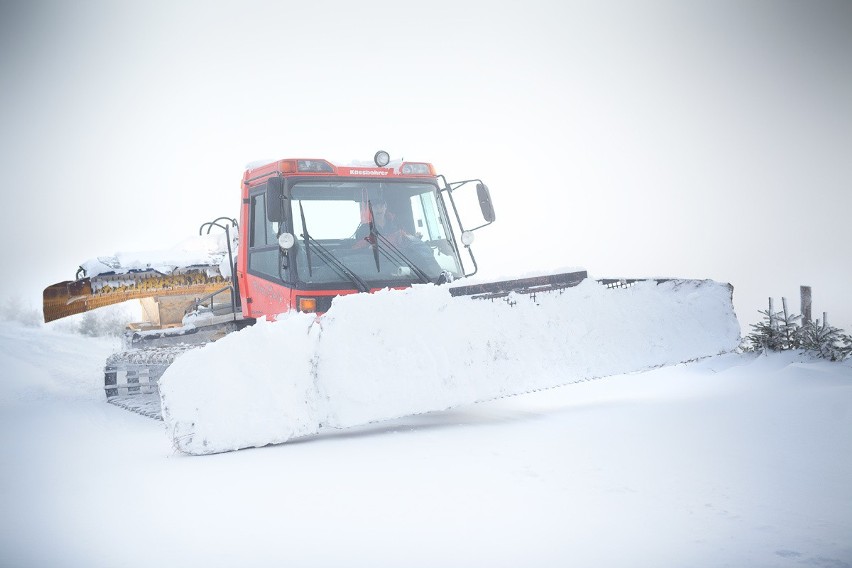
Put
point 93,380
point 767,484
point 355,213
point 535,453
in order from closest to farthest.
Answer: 1. point 767,484
2. point 535,453
3. point 355,213
4. point 93,380

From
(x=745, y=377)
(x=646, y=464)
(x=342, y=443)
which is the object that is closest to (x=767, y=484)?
(x=646, y=464)

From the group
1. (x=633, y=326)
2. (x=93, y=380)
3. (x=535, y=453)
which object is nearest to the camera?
(x=535, y=453)

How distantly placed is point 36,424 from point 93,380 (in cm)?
390

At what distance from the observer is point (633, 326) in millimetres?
5688

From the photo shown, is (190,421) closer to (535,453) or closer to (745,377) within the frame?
(535,453)

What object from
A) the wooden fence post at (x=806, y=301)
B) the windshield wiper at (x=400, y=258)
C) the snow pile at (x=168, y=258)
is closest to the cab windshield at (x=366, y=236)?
the windshield wiper at (x=400, y=258)

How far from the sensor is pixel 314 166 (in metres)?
6.50

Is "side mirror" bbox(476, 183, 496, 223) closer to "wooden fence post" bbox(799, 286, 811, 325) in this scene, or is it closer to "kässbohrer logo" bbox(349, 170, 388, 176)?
"kässbohrer logo" bbox(349, 170, 388, 176)

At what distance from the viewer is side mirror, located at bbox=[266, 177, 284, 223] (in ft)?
19.3

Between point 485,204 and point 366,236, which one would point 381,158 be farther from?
point 485,204

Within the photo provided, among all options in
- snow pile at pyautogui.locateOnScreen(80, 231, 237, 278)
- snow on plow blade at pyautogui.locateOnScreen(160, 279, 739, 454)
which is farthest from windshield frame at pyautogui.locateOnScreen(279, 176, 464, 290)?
snow pile at pyautogui.locateOnScreen(80, 231, 237, 278)

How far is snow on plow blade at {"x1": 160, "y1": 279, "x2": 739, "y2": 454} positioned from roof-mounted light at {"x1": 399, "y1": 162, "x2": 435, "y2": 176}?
2.30 m

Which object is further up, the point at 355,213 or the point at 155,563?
the point at 355,213

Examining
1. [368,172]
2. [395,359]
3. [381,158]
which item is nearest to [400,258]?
[368,172]
